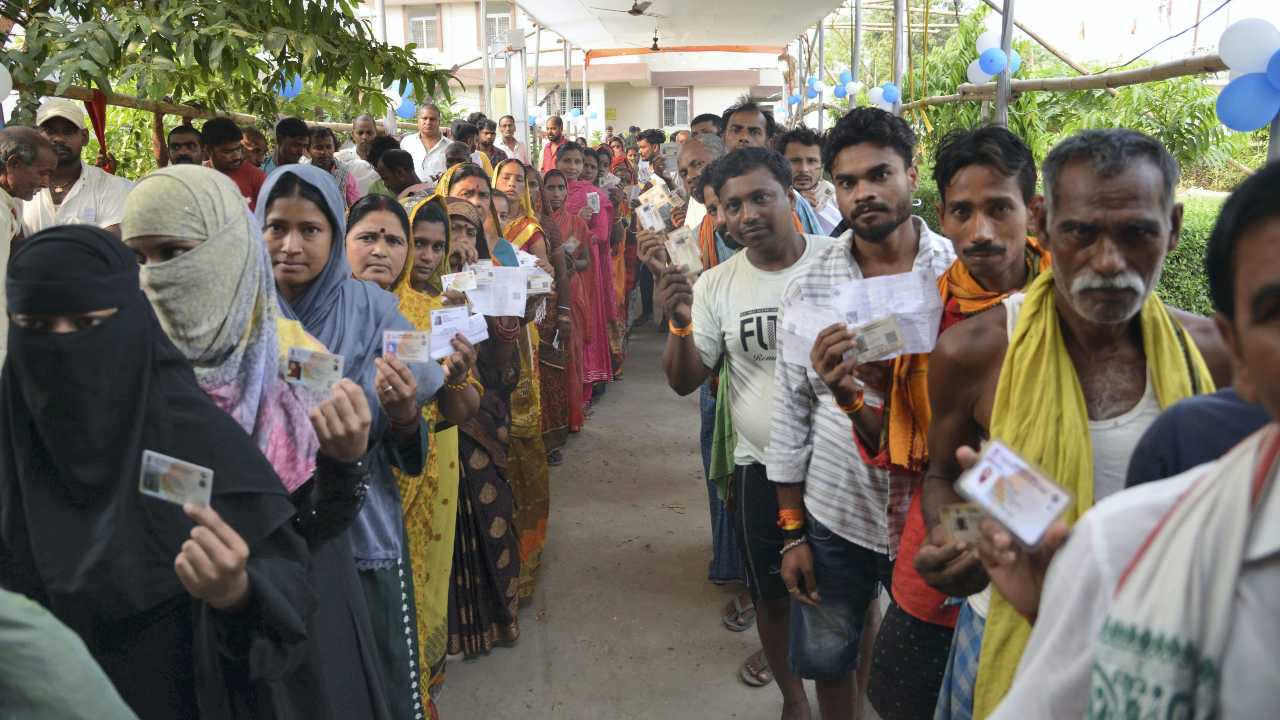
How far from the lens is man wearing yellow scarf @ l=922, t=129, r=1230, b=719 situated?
64.2 inches

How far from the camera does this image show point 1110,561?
3.33 feet

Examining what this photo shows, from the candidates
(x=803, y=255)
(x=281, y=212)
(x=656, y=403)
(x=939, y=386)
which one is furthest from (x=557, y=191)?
(x=939, y=386)

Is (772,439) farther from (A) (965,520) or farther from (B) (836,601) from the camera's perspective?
(A) (965,520)

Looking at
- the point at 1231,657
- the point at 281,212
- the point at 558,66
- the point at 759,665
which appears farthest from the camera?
the point at 558,66

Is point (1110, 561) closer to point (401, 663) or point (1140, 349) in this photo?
point (1140, 349)

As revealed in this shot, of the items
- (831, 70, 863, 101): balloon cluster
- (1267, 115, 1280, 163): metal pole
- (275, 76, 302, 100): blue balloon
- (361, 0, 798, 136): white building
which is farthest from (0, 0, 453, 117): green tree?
(361, 0, 798, 136): white building

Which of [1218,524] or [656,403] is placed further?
[656,403]

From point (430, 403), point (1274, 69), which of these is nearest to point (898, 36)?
point (1274, 69)

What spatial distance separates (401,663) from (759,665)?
68.5 inches

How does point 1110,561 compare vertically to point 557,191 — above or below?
below

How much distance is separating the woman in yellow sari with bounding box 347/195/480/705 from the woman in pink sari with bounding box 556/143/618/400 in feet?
13.3

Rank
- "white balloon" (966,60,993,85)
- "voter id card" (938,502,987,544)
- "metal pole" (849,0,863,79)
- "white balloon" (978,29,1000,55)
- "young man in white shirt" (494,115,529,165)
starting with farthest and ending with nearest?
"young man in white shirt" (494,115,529,165), "metal pole" (849,0,863,79), "white balloon" (966,60,993,85), "white balloon" (978,29,1000,55), "voter id card" (938,502,987,544)

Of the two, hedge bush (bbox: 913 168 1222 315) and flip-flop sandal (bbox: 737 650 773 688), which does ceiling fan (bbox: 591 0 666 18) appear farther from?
flip-flop sandal (bbox: 737 650 773 688)

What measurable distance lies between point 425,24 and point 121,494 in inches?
1282
